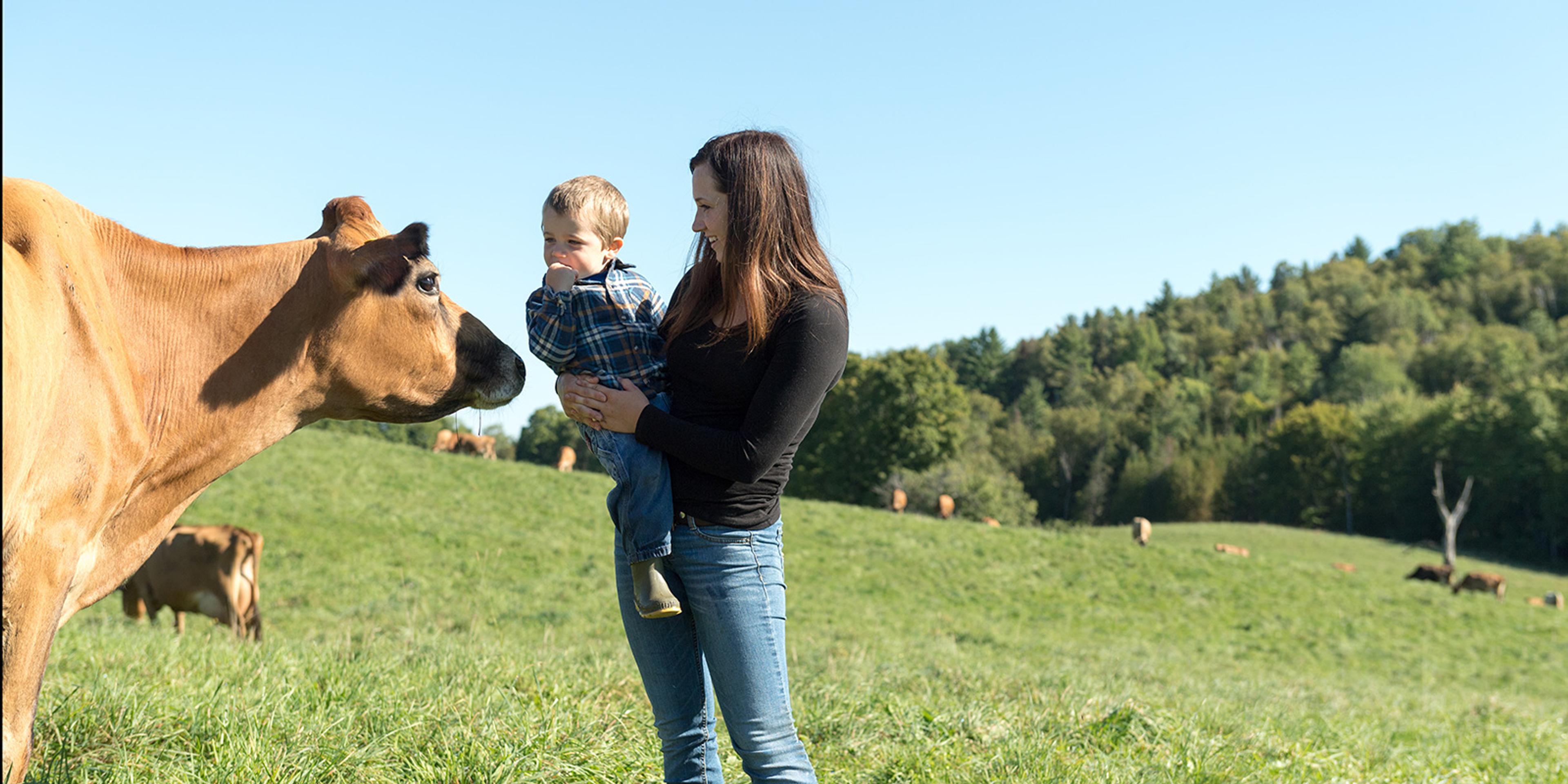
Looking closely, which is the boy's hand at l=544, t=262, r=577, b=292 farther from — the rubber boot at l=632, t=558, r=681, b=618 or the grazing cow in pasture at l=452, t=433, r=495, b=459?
the grazing cow in pasture at l=452, t=433, r=495, b=459

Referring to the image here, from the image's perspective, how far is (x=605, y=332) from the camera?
8.91 feet

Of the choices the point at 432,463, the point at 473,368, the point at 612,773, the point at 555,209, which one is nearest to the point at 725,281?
the point at 555,209

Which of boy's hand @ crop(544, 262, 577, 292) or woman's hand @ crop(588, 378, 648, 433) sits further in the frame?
boy's hand @ crop(544, 262, 577, 292)

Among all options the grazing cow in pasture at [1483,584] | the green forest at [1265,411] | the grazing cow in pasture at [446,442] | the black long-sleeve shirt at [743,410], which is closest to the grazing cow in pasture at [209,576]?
the black long-sleeve shirt at [743,410]

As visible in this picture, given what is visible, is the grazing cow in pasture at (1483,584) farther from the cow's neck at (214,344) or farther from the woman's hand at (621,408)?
the cow's neck at (214,344)

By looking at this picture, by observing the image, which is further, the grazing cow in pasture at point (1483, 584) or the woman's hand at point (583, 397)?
the grazing cow in pasture at point (1483, 584)

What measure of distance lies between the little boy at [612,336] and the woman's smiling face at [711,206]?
0.29 m

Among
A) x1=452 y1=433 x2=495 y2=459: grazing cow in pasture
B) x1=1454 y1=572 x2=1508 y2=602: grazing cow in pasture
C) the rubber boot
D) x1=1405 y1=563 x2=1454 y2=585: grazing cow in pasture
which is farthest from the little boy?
x1=1405 y1=563 x2=1454 y2=585: grazing cow in pasture

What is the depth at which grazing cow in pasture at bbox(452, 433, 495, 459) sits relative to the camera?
3578 cm

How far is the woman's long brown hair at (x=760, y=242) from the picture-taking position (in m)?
2.54

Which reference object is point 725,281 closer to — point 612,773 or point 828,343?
point 828,343

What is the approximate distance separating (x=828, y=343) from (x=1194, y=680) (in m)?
10.7

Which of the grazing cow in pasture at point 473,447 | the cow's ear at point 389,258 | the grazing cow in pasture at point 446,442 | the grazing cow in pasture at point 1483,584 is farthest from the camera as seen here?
the grazing cow in pasture at point 473,447

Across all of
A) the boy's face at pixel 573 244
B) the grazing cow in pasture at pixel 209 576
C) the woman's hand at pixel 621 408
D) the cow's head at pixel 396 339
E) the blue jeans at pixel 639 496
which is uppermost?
the boy's face at pixel 573 244
